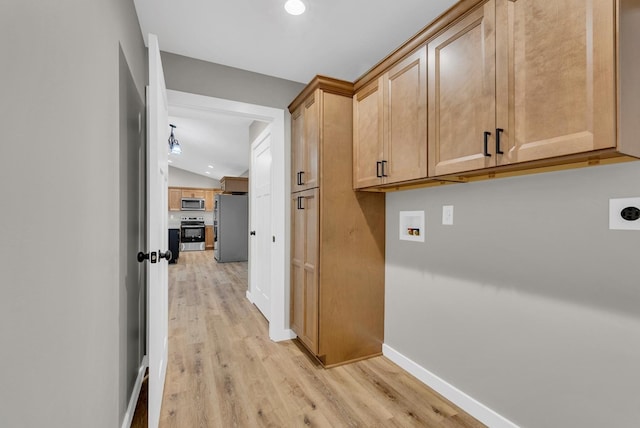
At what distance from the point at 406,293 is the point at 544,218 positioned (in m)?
1.08

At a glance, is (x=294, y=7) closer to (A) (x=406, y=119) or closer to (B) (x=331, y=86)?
(B) (x=331, y=86)

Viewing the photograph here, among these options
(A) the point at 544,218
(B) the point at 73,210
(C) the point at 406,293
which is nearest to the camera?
(B) the point at 73,210

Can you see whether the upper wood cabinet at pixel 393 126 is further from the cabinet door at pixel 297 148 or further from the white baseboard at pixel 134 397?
the white baseboard at pixel 134 397

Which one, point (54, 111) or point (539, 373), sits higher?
point (54, 111)

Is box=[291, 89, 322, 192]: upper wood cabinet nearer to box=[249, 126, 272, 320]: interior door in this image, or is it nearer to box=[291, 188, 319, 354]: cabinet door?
box=[291, 188, 319, 354]: cabinet door

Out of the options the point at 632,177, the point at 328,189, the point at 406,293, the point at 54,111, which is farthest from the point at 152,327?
the point at 632,177

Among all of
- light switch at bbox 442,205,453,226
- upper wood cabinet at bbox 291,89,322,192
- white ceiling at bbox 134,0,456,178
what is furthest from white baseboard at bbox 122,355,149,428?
white ceiling at bbox 134,0,456,178

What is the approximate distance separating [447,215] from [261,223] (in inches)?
88.8

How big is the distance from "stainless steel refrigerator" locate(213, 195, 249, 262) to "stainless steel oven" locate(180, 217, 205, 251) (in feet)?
7.41

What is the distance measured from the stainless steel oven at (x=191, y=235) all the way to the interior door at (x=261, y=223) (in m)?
5.93

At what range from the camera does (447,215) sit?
6.10ft

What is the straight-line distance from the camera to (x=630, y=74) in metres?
0.98

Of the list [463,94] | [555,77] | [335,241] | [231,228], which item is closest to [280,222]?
[335,241]

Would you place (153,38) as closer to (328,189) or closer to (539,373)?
(328,189)
